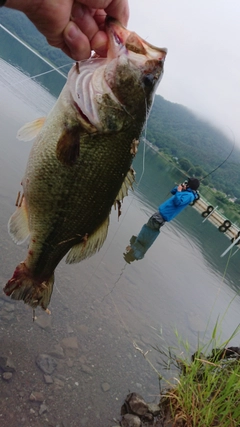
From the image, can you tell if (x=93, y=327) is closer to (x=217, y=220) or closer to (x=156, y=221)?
(x=156, y=221)

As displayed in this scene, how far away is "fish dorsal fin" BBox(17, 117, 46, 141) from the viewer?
7.17ft

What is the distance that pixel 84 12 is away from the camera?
6.75 feet

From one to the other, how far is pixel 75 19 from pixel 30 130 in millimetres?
752

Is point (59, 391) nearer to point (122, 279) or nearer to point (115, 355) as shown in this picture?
point (115, 355)

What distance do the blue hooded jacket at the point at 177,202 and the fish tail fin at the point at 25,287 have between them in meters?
8.21

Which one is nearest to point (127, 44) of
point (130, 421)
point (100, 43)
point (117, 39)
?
point (117, 39)

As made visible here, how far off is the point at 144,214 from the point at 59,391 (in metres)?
10.3

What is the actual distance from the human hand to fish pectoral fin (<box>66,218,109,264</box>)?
3.82ft

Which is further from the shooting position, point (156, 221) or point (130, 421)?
point (156, 221)

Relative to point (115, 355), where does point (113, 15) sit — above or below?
above

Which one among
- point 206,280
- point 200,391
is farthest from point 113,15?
point 206,280

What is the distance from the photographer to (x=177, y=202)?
10.3 metres

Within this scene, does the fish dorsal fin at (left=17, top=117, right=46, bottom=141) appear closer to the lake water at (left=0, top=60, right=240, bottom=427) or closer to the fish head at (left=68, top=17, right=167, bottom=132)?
the fish head at (left=68, top=17, right=167, bottom=132)

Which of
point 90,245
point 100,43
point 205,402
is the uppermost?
point 100,43
